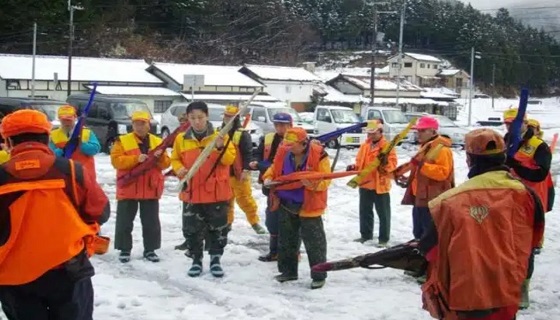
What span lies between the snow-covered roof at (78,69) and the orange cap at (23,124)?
3592 cm

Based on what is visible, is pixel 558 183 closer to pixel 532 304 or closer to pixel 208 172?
pixel 532 304

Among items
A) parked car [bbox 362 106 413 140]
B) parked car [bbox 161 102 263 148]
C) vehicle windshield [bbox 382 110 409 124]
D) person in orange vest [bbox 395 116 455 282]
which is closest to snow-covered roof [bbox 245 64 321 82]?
parked car [bbox 362 106 413 140]

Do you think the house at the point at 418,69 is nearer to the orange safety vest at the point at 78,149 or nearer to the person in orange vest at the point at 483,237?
the orange safety vest at the point at 78,149

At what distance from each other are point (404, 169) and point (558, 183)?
1027 centimetres

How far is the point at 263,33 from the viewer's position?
2859 inches

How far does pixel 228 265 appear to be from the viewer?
711 centimetres

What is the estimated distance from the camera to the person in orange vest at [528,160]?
541cm

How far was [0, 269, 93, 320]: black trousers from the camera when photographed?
334 centimetres

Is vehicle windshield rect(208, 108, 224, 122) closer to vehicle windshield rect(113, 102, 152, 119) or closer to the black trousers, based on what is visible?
vehicle windshield rect(113, 102, 152, 119)

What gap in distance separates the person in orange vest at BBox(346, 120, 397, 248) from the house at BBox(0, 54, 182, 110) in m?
30.0

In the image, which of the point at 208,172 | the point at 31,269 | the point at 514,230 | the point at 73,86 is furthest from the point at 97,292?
the point at 73,86

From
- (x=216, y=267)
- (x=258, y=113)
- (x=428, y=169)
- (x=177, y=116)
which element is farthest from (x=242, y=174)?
(x=258, y=113)

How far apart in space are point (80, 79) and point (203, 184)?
115 feet

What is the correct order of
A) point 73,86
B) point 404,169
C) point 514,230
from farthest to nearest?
1. point 73,86
2. point 404,169
3. point 514,230
